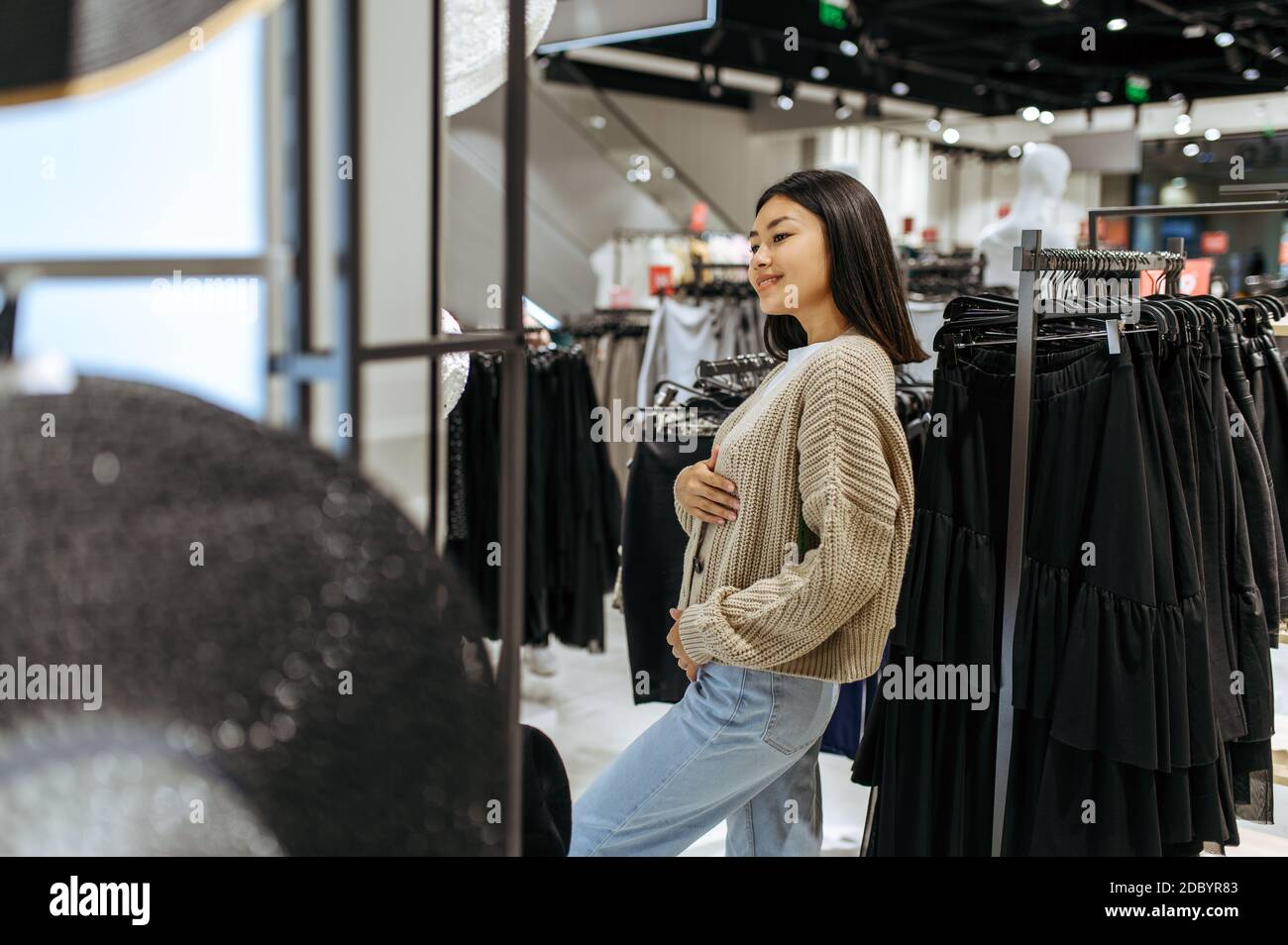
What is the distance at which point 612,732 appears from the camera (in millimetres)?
→ 3645

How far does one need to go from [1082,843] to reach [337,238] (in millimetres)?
1705

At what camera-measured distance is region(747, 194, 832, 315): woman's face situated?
1686 millimetres

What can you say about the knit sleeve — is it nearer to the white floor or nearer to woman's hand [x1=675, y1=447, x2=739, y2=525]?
woman's hand [x1=675, y1=447, x2=739, y2=525]

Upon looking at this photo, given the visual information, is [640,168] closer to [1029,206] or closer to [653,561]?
[1029,206]

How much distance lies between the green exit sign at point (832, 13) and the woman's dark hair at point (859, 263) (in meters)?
7.91

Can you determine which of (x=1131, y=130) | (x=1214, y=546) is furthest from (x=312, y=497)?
(x=1131, y=130)

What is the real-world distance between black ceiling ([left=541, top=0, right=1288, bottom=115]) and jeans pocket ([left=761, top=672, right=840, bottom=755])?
7901 mm

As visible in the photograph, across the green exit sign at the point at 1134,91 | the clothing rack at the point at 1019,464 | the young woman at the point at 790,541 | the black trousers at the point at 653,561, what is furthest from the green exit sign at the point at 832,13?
the young woman at the point at 790,541

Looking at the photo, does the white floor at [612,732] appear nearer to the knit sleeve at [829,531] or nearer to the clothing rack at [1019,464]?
the clothing rack at [1019,464]

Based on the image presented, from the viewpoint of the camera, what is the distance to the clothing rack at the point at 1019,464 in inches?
74.4

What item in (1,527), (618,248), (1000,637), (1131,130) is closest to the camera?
(1,527)

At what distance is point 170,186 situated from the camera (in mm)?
674
